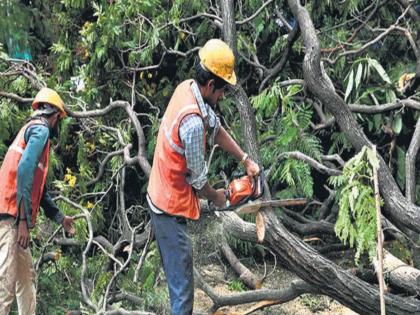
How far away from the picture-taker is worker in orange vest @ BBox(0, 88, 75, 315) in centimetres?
402

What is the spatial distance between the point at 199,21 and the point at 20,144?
119 inches

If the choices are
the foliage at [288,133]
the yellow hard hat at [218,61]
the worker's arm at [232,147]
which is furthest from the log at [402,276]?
the yellow hard hat at [218,61]

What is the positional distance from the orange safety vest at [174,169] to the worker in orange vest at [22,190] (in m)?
0.90

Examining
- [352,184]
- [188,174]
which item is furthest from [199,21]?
[352,184]

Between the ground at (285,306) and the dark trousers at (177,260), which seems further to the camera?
the ground at (285,306)

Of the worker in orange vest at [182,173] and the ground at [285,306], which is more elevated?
the worker in orange vest at [182,173]

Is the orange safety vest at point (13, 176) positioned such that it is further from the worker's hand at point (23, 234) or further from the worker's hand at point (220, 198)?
the worker's hand at point (220, 198)

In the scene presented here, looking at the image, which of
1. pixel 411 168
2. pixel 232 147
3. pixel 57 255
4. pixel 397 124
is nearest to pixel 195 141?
pixel 232 147

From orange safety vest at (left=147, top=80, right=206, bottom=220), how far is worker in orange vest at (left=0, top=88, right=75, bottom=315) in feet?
2.95

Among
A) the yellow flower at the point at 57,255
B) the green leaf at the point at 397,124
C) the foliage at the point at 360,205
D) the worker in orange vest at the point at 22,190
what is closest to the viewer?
the foliage at the point at 360,205

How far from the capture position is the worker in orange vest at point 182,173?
3.41 meters

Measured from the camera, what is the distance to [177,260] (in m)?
3.54

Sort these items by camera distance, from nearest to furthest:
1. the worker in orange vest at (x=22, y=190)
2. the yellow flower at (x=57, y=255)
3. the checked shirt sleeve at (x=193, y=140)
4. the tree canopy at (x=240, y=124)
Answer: the checked shirt sleeve at (x=193, y=140) → the worker in orange vest at (x=22, y=190) → the tree canopy at (x=240, y=124) → the yellow flower at (x=57, y=255)

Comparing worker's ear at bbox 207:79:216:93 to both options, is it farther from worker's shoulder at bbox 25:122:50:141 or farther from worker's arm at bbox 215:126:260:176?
worker's shoulder at bbox 25:122:50:141
